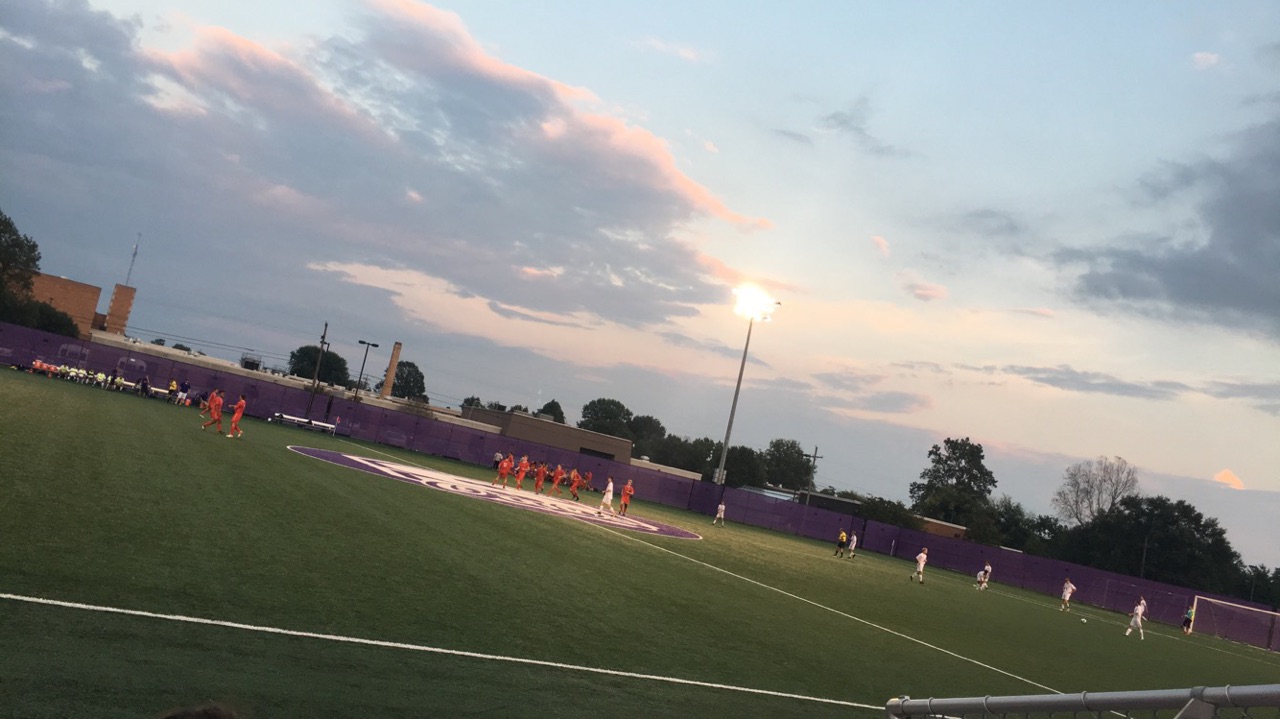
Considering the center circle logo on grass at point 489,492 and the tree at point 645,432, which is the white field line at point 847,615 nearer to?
the center circle logo on grass at point 489,492

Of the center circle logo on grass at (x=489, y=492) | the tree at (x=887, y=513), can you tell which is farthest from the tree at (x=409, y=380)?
the center circle logo on grass at (x=489, y=492)

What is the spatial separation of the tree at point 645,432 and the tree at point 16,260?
120 m

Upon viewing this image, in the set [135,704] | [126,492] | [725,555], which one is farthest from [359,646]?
[725,555]

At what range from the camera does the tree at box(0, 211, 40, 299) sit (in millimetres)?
75938

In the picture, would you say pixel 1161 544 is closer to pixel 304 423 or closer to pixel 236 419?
pixel 304 423

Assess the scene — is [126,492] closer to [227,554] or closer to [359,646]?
[227,554]

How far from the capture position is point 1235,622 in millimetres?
43250

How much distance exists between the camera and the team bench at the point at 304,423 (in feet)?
169

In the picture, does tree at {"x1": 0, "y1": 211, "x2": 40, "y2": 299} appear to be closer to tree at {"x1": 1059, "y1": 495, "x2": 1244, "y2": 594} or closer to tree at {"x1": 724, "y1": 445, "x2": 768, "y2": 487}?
tree at {"x1": 724, "y1": 445, "x2": 768, "y2": 487}

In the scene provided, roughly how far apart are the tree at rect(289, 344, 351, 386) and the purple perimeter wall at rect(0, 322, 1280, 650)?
111109 mm

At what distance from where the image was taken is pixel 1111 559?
82500mm

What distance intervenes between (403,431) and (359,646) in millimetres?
48700

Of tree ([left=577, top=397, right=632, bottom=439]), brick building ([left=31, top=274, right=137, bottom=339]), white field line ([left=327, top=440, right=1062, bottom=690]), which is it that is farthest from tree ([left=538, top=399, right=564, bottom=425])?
white field line ([left=327, top=440, right=1062, bottom=690])

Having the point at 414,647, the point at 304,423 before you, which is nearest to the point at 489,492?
the point at 304,423
